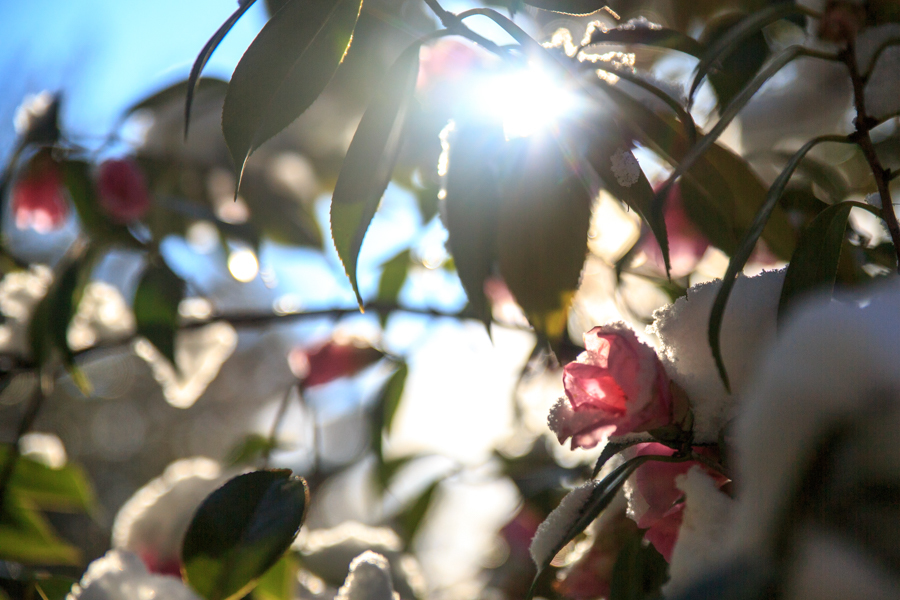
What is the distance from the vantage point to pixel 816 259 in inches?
12.2

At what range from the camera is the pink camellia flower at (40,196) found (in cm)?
108

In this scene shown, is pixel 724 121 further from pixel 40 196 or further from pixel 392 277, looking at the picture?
pixel 40 196

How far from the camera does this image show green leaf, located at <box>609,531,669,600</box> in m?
0.36

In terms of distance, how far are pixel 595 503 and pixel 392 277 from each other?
0.78m

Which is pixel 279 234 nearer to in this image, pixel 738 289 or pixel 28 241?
pixel 738 289

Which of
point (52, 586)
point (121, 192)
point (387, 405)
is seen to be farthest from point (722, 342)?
point (121, 192)

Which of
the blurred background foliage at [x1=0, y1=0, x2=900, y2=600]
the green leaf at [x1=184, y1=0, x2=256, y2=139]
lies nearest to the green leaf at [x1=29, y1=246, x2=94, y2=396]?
the blurred background foliage at [x1=0, y1=0, x2=900, y2=600]

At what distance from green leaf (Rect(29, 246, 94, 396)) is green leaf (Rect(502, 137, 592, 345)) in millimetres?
660

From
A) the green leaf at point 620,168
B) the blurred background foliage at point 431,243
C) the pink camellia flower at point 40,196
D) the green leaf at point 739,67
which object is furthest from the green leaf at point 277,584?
the pink camellia flower at point 40,196

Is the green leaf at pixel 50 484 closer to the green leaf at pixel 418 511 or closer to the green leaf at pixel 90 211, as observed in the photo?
the green leaf at pixel 90 211

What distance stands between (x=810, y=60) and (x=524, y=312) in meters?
0.52

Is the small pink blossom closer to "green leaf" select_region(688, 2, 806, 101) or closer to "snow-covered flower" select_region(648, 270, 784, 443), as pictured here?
"snow-covered flower" select_region(648, 270, 784, 443)

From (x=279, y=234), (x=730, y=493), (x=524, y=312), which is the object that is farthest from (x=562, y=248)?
(x=279, y=234)

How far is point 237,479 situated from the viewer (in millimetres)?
411
